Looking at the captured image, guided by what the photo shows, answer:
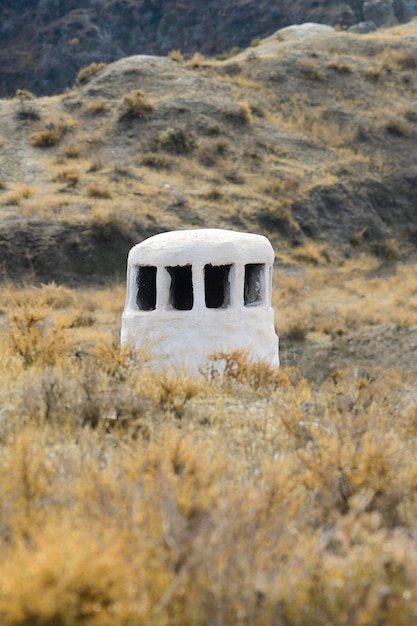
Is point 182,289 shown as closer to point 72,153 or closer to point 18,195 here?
point 18,195

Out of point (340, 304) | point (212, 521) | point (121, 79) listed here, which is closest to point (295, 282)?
point (340, 304)

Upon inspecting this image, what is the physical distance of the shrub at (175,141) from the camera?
27609 mm

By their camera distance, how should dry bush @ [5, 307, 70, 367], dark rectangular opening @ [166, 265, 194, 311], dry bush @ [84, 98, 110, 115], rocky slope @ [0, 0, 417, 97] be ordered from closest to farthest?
1. dry bush @ [5, 307, 70, 367]
2. dark rectangular opening @ [166, 265, 194, 311]
3. dry bush @ [84, 98, 110, 115]
4. rocky slope @ [0, 0, 417, 97]

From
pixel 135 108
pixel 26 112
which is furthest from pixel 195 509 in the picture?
pixel 26 112

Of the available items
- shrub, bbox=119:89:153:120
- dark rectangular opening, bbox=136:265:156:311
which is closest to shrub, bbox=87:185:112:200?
shrub, bbox=119:89:153:120

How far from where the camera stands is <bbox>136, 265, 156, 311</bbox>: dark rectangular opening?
10.2 metres

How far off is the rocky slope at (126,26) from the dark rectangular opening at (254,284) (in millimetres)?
55512

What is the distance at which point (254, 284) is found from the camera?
410 inches

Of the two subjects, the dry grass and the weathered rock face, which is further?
the weathered rock face

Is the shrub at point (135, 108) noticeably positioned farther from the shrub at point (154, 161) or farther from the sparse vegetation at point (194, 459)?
the sparse vegetation at point (194, 459)

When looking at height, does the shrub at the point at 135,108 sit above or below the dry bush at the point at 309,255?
above

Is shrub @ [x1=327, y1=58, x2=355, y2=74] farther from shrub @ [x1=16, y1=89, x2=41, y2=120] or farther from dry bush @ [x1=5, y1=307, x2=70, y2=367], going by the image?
dry bush @ [x1=5, y1=307, x2=70, y2=367]

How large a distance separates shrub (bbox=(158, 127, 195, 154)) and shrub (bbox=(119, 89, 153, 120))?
1.98 m

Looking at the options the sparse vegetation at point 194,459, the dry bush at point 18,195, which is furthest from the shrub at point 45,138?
the sparse vegetation at point 194,459
